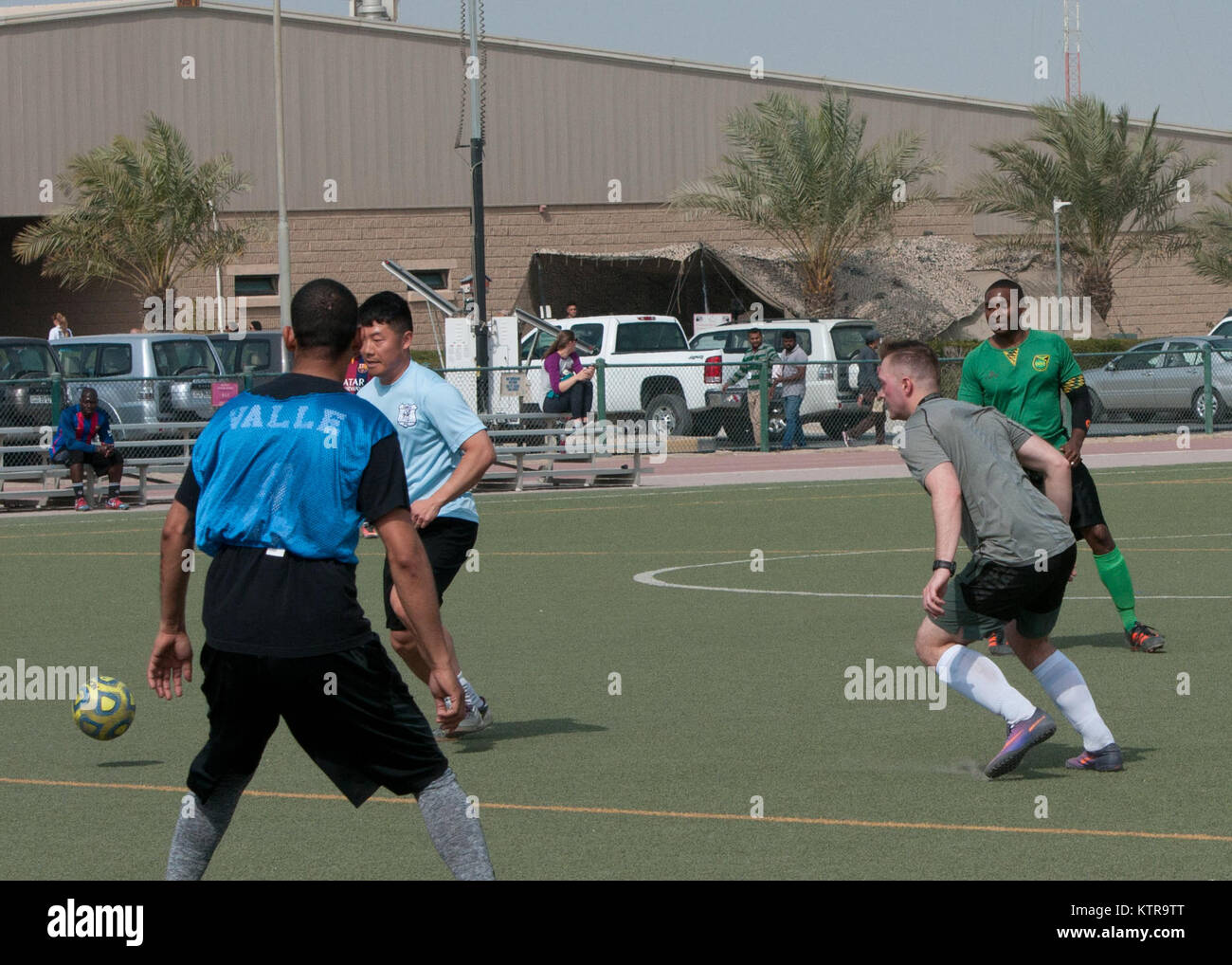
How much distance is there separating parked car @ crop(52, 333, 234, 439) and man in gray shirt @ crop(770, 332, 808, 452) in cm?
833

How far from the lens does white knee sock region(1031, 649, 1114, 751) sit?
750 cm

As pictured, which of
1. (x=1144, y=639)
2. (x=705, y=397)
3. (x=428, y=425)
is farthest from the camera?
(x=705, y=397)

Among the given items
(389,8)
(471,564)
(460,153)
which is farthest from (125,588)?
(389,8)

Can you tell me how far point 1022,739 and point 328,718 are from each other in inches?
130

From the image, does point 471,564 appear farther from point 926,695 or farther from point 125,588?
point 926,695

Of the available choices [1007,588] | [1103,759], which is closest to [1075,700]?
[1103,759]

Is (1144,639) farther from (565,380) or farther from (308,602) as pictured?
(565,380)

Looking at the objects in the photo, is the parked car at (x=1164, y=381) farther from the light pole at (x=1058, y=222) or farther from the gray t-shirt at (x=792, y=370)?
the light pole at (x=1058, y=222)

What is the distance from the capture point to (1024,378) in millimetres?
10227

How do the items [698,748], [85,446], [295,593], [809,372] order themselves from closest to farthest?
[295,593]
[698,748]
[85,446]
[809,372]

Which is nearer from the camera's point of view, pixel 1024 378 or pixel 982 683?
pixel 982 683

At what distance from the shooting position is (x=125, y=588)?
48.4ft

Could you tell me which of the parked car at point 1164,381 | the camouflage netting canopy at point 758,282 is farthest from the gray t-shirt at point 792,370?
the camouflage netting canopy at point 758,282
